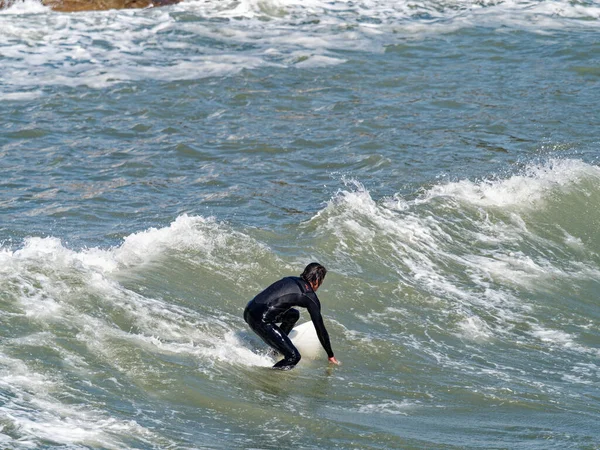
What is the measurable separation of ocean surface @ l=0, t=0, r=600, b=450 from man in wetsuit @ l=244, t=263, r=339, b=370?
10.2 inches

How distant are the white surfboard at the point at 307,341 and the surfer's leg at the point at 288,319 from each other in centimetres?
11

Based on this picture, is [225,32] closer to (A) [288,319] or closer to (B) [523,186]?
(B) [523,186]

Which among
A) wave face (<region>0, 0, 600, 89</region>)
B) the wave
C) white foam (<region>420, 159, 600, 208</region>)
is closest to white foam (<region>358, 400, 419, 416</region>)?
the wave

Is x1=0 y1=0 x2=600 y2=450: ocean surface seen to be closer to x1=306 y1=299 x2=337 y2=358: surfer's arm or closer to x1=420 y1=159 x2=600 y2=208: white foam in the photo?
x1=420 y1=159 x2=600 y2=208: white foam

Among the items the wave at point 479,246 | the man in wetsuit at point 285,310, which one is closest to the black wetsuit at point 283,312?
the man in wetsuit at point 285,310

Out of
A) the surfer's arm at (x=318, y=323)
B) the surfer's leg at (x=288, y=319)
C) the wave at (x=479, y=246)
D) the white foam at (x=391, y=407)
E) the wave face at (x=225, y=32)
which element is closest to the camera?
the white foam at (x=391, y=407)

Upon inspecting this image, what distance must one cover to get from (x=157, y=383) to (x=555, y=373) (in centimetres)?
401

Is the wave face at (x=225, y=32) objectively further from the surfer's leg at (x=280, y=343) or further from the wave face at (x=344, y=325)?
the surfer's leg at (x=280, y=343)

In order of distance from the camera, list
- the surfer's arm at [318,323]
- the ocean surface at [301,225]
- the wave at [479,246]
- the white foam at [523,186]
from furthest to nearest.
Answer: the white foam at [523,186] < the wave at [479,246] < the surfer's arm at [318,323] < the ocean surface at [301,225]

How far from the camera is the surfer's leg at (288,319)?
10.1 m

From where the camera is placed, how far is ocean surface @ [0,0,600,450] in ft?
29.1

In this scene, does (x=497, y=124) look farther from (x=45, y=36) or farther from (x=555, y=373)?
(x=45, y=36)

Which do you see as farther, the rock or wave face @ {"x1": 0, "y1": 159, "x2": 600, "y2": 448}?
the rock

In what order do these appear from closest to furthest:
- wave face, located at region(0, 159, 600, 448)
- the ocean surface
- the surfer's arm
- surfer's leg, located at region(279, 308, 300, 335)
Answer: wave face, located at region(0, 159, 600, 448) < the ocean surface < the surfer's arm < surfer's leg, located at region(279, 308, 300, 335)
